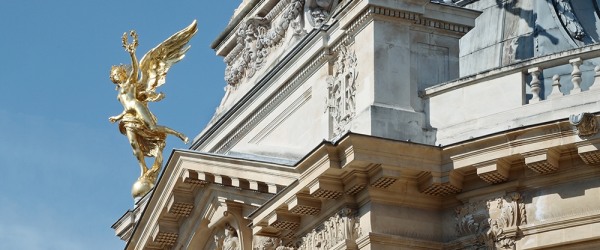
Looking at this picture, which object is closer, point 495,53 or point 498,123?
point 498,123

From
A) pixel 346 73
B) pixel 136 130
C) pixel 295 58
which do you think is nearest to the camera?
pixel 346 73

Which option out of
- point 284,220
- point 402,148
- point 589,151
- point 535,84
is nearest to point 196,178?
point 284,220

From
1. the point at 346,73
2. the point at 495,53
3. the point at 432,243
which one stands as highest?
the point at 495,53

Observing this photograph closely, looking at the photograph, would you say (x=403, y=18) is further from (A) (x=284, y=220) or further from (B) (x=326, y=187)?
(A) (x=284, y=220)

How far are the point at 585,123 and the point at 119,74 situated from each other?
13.0 metres

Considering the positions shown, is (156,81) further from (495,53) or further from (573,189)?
(573,189)

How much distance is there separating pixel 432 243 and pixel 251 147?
5766 millimetres

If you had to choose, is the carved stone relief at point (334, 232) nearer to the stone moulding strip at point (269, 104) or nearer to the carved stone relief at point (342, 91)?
the carved stone relief at point (342, 91)

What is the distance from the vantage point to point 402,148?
25.0 m

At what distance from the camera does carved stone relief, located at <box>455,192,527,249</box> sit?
24.9 m

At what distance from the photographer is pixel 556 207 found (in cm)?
2466

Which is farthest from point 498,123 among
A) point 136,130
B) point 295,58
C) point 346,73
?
point 136,130

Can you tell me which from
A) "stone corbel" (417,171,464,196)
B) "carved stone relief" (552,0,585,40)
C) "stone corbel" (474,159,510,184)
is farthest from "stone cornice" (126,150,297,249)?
"carved stone relief" (552,0,585,40)

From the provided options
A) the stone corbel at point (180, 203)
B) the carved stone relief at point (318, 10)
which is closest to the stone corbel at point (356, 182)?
the stone corbel at point (180, 203)
